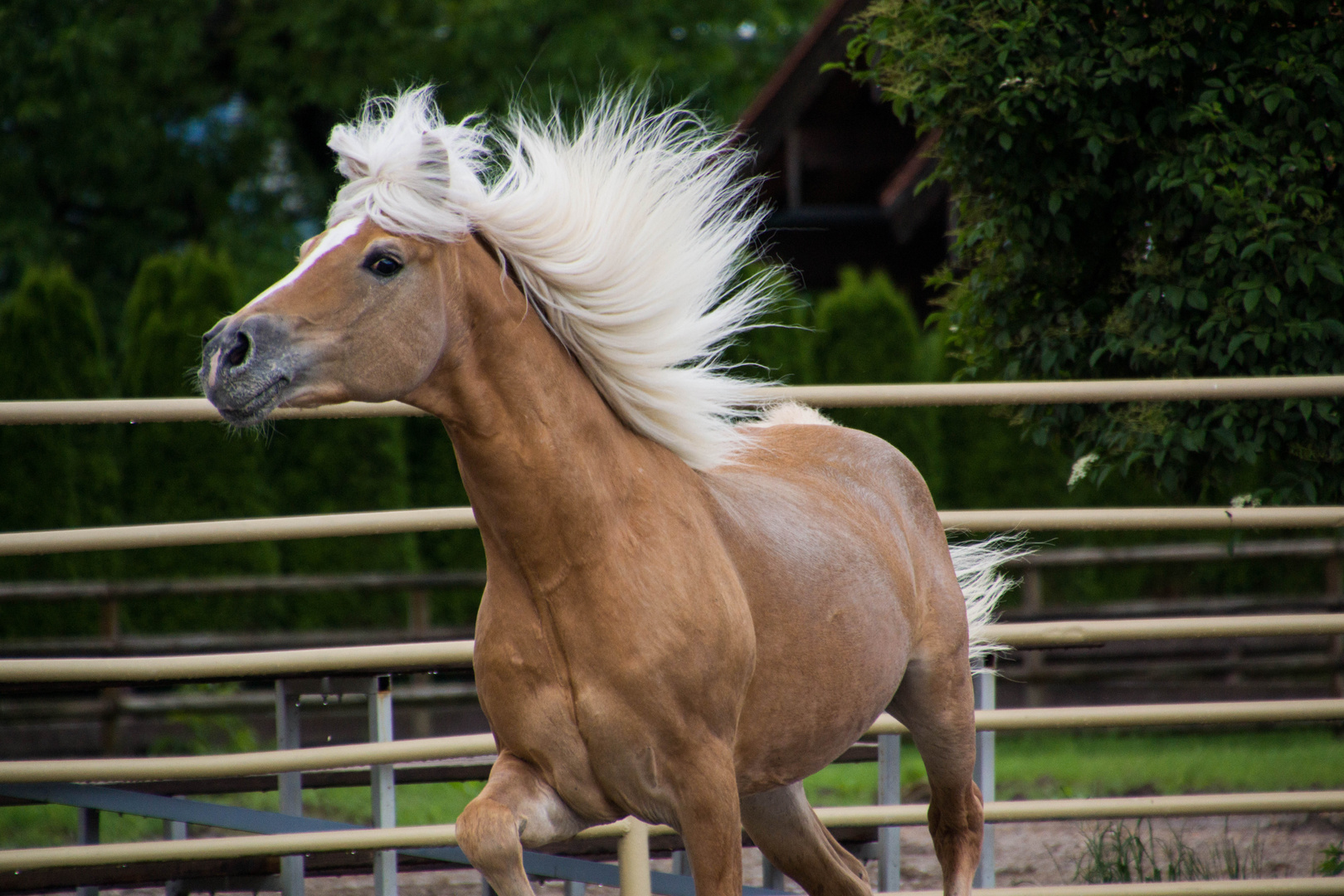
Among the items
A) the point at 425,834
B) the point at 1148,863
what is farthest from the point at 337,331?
the point at 1148,863

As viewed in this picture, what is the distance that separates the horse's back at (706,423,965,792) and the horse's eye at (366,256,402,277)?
0.83m

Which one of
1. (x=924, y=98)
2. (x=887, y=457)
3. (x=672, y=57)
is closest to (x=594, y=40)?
(x=672, y=57)

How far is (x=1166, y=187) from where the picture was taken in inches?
157

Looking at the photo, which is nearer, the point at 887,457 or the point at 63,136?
the point at 887,457

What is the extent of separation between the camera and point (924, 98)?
13.6ft

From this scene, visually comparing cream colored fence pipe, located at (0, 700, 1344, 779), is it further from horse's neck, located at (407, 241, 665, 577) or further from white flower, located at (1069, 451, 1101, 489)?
horse's neck, located at (407, 241, 665, 577)

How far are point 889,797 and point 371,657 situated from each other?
160cm

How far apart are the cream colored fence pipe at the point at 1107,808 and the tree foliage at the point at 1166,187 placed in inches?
36.8

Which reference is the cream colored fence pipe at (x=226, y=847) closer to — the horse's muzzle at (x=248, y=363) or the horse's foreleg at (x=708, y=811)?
the horse's foreleg at (x=708, y=811)

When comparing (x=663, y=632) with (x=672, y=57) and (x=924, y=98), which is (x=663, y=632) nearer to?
(x=924, y=98)

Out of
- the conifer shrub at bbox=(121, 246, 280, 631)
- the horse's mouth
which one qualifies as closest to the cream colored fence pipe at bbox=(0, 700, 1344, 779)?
the horse's mouth

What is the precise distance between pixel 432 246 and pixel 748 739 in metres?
1.14

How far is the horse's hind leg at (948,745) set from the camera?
3123mm

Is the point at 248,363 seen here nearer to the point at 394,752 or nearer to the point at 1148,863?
the point at 394,752
